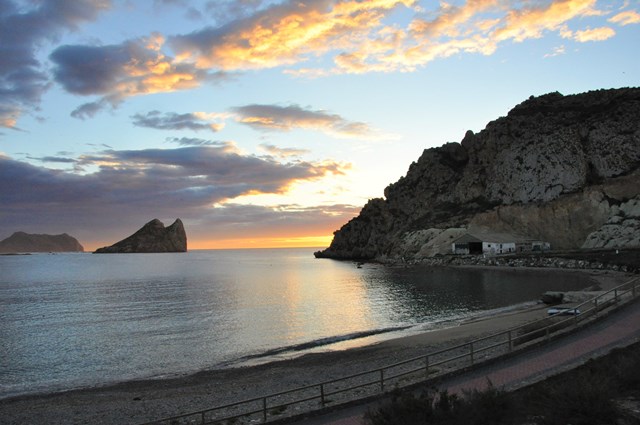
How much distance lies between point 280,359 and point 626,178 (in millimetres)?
113053

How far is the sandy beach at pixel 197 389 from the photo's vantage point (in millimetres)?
21172

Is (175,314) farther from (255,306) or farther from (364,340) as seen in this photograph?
(364,340)

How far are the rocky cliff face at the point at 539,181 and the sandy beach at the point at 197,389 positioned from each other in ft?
285

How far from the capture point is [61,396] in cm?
2453

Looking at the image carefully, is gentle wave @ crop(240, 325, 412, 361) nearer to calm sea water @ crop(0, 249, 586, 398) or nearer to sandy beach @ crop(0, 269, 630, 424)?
calm sea water @ crop(0, 249, 586, 398)

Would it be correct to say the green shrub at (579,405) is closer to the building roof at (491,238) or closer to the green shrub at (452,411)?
the green shrub at (452,411)

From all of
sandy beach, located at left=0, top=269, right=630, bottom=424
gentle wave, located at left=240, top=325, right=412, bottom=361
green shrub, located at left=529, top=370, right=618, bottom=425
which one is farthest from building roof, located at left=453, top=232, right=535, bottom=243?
green shrub, located at left=529, top=370, right=618, bottom=425

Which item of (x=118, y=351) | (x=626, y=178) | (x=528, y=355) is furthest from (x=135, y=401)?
(x=626, y=178)

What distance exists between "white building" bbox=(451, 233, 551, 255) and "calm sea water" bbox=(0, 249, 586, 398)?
35.0 m

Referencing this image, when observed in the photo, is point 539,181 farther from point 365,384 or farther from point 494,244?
point 365,384

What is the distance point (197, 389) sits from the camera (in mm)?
24719

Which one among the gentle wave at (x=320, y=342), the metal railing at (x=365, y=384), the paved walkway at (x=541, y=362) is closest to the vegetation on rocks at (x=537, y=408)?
the paved walkway at (x=541, y=362)

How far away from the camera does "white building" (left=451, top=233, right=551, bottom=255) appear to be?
11834 cm

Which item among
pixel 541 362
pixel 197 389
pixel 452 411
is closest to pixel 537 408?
pixel 452 411
